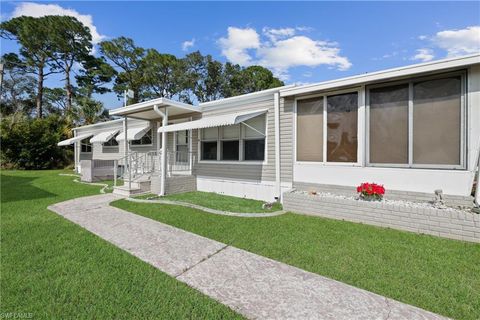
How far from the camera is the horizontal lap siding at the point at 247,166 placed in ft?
27.2

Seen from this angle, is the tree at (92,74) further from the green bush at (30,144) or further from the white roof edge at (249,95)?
the white roof edge at (249,95)

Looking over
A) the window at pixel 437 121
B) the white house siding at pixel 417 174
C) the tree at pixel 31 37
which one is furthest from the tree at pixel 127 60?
the window at pixel 437 121

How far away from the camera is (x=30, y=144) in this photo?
2100 centimetres

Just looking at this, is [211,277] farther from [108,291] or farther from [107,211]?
[107,211]

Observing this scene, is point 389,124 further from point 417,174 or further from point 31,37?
point 31,37

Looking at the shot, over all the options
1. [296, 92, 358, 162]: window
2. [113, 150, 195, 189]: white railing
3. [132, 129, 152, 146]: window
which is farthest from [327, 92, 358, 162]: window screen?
[132, 129, 152, 146]: window

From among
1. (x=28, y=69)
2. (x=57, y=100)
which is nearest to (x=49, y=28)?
(x=28, y=69)

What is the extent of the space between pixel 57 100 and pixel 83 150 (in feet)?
67.2

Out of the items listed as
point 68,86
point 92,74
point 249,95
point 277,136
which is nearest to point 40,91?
point 68,86

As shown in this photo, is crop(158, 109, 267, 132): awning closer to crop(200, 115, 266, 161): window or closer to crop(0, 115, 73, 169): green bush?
crop(200, 115, 266, 161): window

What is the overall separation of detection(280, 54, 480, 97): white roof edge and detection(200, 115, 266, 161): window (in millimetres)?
1791

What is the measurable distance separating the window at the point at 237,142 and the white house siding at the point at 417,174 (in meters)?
1.88

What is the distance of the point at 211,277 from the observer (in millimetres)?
3309

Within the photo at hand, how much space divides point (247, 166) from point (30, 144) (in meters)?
22.2
